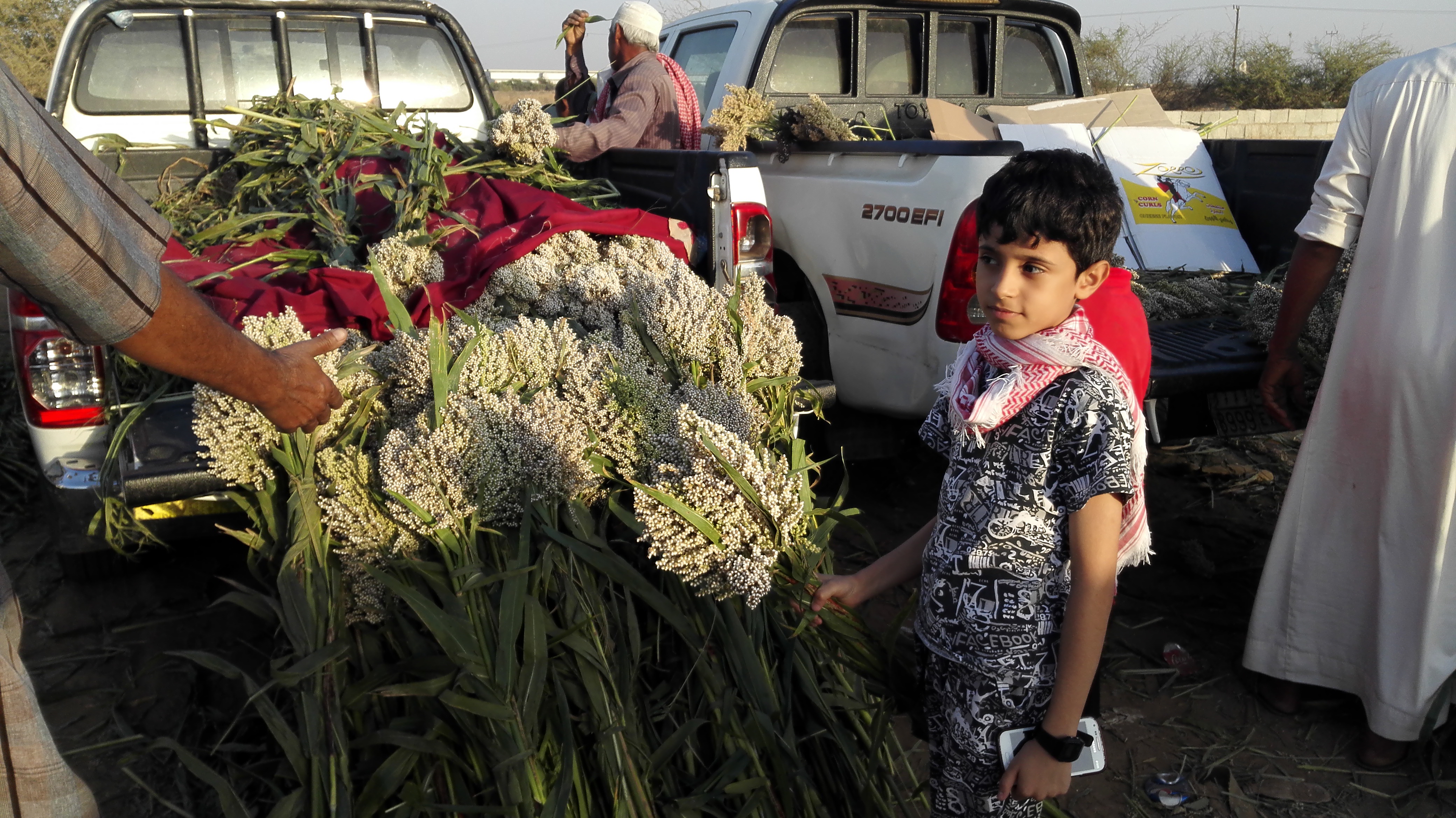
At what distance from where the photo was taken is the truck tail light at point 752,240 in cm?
329

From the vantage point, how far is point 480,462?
79.0 inches

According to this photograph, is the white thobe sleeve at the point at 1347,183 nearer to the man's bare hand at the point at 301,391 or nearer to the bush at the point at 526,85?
the man's bare hand at the point at 301,391

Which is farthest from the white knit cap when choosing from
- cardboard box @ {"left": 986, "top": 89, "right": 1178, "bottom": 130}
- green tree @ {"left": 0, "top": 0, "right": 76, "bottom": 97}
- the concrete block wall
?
green tree @ {"left": 0, "top": 0, "right": 76, "bottom": 97}

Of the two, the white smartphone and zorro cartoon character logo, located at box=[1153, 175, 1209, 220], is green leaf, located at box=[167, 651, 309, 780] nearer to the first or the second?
the white smartphone

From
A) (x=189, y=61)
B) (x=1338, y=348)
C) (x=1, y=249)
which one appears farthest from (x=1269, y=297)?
(x=189, y=61)

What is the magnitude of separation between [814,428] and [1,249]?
3146 millimetres

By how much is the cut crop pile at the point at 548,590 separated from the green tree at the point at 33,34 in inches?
873

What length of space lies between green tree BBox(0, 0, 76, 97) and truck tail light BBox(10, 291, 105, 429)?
21.1 meters

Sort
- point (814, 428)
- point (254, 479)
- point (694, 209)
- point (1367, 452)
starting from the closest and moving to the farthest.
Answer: point (254, 479) < point (1367, 452) < point (694, 209) < point (814, 428)

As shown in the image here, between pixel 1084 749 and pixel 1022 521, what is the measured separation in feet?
1.24

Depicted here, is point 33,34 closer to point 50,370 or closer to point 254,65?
point 254,65

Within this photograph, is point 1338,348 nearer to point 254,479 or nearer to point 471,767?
point 471,767

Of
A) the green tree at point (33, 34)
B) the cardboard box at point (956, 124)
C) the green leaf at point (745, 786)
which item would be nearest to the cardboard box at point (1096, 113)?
the cardboard box at point (956, 124)

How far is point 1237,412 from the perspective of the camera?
10.8 feet
